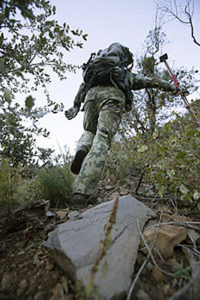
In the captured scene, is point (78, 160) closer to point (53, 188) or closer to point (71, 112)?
point (53, 188)

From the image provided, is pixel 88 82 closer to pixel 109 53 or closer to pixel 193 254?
pixel 109 53

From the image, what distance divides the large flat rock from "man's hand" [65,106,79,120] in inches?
78.8

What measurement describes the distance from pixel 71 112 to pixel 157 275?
2.53m

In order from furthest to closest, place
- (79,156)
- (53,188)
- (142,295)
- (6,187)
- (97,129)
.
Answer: (79,156), (97,129), (53,188), (6,187), (142,295)

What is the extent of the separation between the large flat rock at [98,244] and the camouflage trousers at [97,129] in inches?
22.8

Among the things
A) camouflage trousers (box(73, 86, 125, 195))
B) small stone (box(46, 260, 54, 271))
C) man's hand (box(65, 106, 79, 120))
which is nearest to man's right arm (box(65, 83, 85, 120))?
man's hand (box(65, 106, 79, 120))

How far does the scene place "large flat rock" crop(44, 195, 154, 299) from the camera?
582 millimetres

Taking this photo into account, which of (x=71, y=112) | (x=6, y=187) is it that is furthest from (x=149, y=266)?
(x=71, y=112)

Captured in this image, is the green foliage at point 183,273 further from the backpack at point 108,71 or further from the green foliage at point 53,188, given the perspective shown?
the backpack at point 108,71

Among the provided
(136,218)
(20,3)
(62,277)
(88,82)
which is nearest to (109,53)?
(88,82)

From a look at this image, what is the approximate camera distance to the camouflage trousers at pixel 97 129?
165 centimetres

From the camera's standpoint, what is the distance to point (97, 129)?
1.98 m

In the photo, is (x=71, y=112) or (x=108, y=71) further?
(x=71, y=112)

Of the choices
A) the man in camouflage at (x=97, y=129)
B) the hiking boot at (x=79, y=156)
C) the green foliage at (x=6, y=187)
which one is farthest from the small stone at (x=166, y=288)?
the hiking boot at (x=79, y=156)
